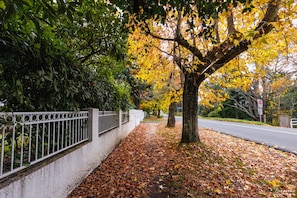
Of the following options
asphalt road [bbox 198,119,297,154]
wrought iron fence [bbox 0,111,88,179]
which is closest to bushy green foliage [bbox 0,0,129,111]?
wrought iron fence [bbox 0,111,88,179]

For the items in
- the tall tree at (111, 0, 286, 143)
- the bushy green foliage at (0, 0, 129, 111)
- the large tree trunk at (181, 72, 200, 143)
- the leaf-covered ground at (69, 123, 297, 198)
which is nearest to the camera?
the bushy green foliage at (0, 0, 129, 111)

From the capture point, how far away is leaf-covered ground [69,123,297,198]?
3545mm

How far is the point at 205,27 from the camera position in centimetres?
414

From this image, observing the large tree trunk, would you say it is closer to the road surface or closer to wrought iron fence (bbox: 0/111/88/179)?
the road surface

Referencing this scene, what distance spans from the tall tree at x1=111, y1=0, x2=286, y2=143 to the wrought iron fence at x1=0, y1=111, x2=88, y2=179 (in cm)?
220

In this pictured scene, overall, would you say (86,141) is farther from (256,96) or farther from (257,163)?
(256,96)

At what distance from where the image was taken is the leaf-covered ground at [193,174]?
11.6ft

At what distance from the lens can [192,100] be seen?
696 cm

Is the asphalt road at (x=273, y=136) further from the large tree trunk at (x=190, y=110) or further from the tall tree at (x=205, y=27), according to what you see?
the tall tree at (x=205, y=27)

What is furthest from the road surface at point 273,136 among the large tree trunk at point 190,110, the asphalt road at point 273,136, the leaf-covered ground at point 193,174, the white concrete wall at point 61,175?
the white concrete wall at point 61,175

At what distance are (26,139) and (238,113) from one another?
3399 centimetres

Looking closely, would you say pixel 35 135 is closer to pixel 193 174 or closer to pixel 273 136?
pixel 193 174

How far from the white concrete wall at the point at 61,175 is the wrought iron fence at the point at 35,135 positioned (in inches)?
6.8

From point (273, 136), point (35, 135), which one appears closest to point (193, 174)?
point (35, 135)
